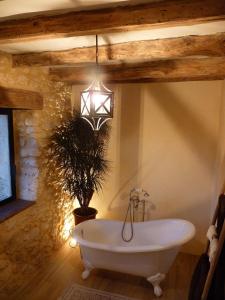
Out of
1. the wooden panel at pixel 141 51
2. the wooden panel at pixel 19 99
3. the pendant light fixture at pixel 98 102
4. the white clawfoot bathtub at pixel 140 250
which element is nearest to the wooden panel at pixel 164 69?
the wooden panel at pixel 141 51

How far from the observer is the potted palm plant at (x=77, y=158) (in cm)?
308

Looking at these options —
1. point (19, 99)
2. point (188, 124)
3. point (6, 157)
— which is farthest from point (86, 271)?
point (188, 124)

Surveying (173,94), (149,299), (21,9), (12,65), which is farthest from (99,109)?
(149,299)

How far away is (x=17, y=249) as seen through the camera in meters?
2.65

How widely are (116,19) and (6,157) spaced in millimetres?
2037

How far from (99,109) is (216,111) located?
6.62 ft

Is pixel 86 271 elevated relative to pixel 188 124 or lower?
lower

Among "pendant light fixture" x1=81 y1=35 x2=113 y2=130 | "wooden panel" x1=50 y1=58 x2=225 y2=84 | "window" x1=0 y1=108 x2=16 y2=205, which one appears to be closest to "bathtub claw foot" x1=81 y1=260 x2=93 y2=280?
"window" x1=0 y1=108 x2=16 y2=205

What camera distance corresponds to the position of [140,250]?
7.80 ft

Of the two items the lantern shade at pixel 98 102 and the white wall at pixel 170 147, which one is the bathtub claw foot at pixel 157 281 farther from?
the lantern shade at pixel 98 102

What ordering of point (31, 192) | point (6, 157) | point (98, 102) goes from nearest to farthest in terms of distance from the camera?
1. point (98, 102)
2. point (6, 157)
3. point (31, 192)

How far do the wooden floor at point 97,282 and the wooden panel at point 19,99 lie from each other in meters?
2.03

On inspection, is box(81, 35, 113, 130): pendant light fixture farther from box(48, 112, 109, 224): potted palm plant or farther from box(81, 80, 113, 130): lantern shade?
box(48, 112, 109, 224): potted palm plant

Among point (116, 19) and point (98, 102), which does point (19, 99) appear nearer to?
point (98, 102)
